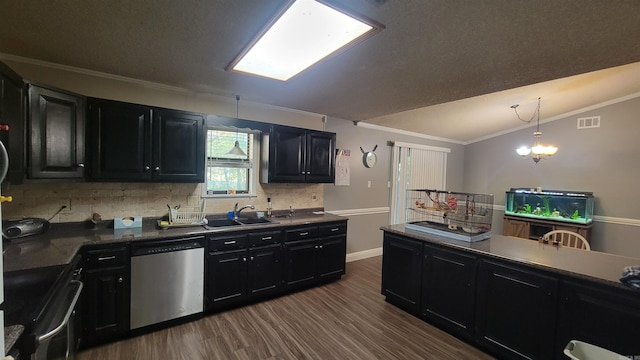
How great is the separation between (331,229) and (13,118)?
3.14 m

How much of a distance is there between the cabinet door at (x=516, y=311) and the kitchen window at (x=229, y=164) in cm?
288

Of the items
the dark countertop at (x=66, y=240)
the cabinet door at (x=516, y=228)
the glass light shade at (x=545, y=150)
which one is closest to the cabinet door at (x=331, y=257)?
the dark countertop at (x=66, y=240)

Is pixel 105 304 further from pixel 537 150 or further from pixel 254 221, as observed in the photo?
pixel 537 150

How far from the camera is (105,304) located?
231 cm

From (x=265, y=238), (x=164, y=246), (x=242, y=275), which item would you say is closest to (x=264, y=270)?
(x=242, y=275)

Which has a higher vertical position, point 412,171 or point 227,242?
point 412,171

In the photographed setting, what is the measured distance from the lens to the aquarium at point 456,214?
2748 mm

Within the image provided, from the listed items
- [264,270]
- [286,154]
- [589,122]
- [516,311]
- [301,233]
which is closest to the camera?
[516,311]

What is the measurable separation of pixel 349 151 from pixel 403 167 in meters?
1.51

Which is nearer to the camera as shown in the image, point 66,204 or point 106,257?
point 106,257

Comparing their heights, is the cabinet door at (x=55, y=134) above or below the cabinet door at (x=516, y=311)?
above

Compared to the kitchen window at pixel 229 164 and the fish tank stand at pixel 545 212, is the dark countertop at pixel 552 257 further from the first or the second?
the fish tank stand at pixel 545 212

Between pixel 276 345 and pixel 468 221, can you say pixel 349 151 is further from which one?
pixel 276 345

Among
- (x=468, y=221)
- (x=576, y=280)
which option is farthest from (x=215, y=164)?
(x=576, y=280)
